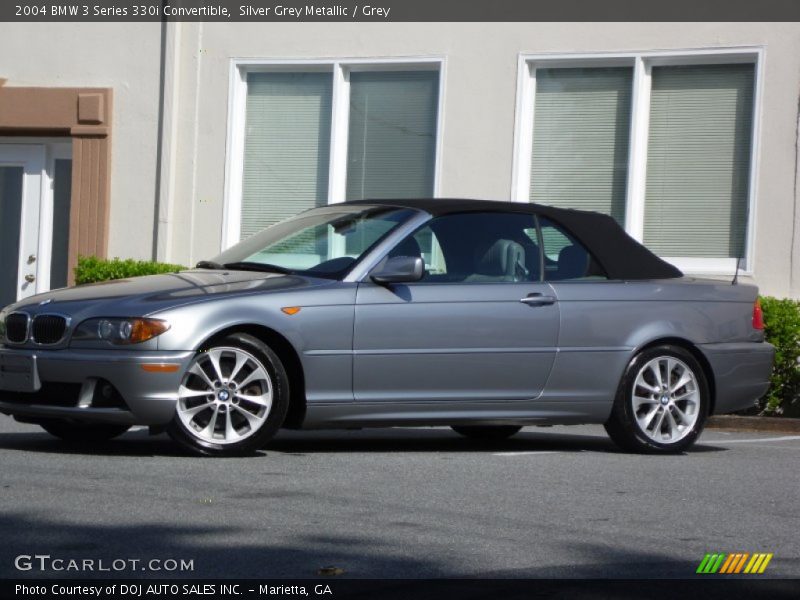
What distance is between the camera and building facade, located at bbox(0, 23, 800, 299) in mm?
14516

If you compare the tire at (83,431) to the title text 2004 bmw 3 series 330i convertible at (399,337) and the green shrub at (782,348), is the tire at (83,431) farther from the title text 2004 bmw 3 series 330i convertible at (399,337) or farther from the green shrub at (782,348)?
the green shrub at (782,348)

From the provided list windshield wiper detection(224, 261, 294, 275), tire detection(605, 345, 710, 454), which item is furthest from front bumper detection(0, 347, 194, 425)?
tire detection(605, 345, 710, 454)

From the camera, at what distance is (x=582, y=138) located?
15195 millimetres

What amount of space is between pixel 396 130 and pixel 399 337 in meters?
7.31

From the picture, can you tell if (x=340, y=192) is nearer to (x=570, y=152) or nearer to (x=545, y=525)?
(x=570, y=152)

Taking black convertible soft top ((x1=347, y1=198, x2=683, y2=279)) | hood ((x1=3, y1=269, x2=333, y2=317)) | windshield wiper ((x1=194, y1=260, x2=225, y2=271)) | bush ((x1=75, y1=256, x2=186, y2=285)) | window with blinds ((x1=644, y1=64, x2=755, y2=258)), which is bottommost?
bush ((x1=75, y1=256, x2=186, y2=285))

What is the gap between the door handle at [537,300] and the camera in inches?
359

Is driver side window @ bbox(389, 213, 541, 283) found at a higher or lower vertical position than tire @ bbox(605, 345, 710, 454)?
higher

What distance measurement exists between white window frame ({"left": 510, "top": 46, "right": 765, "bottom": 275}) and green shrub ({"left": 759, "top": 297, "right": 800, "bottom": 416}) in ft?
3.01

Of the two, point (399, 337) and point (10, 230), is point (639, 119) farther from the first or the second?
point (10, 230)

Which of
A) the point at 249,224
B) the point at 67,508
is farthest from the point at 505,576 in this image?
the point at 249,224

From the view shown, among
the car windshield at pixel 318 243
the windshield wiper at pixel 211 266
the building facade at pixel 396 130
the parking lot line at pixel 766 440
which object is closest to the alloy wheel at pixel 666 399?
the parking lot line at pixel 766 440

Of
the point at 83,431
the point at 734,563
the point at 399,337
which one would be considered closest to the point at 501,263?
the point at 399,337

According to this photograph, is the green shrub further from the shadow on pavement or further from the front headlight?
the front headlight
